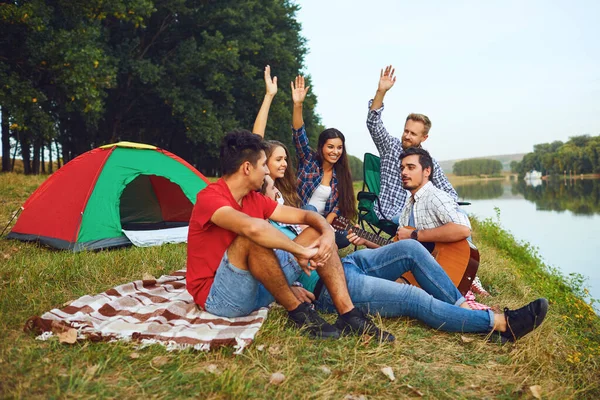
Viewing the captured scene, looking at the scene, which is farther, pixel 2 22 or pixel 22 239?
pixel 2 22

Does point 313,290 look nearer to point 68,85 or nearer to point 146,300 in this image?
point 146,300

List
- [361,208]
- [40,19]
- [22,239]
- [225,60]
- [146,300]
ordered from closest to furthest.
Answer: [146,300] → [361,208] → [22,239] → [40,19] → [225,60]

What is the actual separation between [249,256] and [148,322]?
0.85 metres

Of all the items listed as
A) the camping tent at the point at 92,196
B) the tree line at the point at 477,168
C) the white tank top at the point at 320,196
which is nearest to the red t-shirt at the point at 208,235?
the white tank top at the point at 320,196

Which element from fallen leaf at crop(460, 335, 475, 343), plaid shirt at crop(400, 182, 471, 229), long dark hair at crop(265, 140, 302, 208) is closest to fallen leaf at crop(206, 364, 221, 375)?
fallen leaf at crop(460, 335, 475, 343)

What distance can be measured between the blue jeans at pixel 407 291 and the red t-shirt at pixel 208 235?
76cm

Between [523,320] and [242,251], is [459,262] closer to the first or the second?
[523,320]

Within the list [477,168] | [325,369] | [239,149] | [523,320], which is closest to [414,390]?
[325,369]

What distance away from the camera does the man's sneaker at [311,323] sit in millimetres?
2819

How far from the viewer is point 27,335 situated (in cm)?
273

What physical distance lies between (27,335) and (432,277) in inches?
101

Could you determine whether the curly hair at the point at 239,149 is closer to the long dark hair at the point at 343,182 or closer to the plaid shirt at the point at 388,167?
the long dark hair at the point at 343,182

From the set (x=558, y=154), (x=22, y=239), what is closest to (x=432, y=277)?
(x=22, y=239)

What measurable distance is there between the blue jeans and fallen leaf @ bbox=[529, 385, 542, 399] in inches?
19.7
